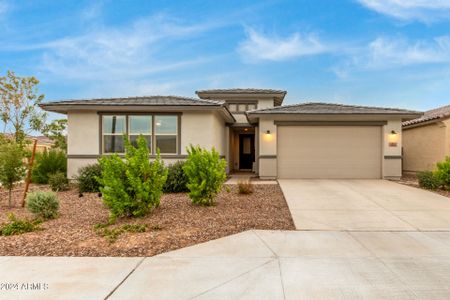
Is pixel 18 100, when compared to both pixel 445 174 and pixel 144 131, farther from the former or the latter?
pixel 445 174

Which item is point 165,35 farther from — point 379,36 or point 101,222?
point 101,222

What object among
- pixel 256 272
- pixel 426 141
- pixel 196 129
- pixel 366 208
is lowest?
pixel 256 272

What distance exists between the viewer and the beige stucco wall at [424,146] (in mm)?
13789

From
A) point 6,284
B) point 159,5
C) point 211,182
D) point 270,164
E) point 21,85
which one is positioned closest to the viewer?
point 6,284

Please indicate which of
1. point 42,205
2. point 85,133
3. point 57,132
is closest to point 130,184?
point 42,205

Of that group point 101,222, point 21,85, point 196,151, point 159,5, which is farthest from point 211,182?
point 21,85

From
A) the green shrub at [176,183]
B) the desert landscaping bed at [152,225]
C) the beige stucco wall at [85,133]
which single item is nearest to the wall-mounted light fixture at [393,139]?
the desert landscaping bed at [152,225]

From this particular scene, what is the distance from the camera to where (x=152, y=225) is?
5980mm

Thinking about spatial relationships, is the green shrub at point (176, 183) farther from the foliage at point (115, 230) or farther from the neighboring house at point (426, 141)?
the neighboring house at point (426, 141)

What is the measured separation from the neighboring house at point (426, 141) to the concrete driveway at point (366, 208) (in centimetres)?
451

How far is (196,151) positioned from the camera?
7906 mm

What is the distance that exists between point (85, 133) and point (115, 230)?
8.39 metres

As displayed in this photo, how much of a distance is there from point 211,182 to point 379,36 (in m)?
16.7

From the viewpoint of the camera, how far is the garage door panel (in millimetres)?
13781
